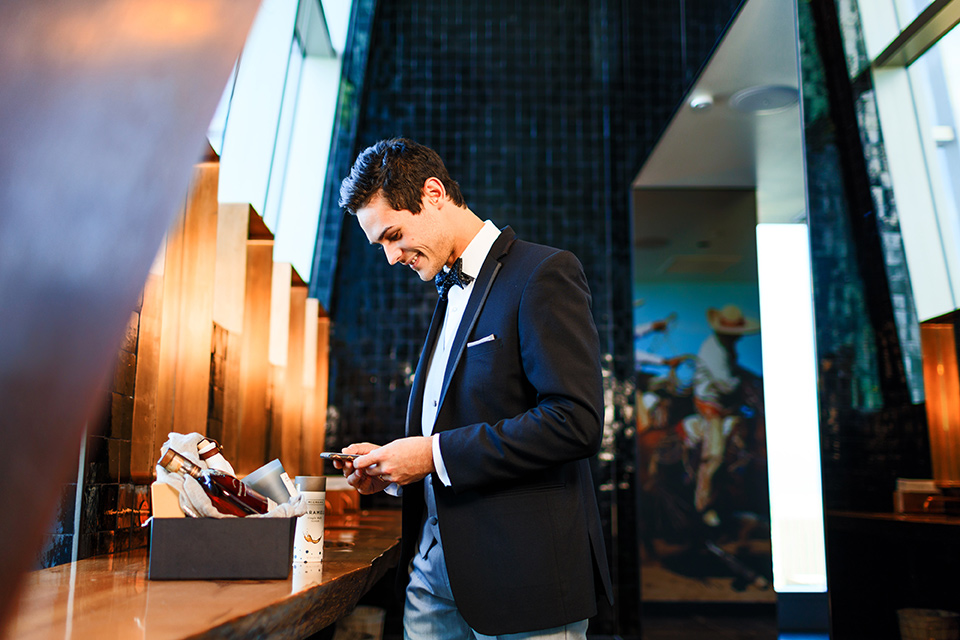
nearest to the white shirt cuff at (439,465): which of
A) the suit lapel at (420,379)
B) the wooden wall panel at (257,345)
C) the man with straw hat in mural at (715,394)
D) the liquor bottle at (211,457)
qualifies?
the suit lapel at (420,379)

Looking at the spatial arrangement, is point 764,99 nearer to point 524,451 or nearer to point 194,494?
point 524,451

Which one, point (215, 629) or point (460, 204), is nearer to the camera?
→ point (215, 629)

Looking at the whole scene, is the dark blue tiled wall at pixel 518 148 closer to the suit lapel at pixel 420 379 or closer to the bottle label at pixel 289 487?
the suit lapel at pixel 420 379

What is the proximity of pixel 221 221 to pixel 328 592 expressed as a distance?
1.87 meters

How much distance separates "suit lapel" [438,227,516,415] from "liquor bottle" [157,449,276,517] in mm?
369

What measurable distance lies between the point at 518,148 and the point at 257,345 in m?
2.15

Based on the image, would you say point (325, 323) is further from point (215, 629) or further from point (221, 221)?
point (215, 629)

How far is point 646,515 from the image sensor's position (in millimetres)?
4332

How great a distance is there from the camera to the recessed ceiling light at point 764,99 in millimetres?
3488

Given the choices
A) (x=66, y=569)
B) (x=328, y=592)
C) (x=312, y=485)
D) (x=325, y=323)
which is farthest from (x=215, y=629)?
(x=325, y=323)

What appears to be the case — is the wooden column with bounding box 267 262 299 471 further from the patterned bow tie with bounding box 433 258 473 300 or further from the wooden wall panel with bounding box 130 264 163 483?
the patterned bow tie with bounding box 433 258 473 300

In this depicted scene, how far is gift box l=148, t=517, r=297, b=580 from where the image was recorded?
1.22 meters

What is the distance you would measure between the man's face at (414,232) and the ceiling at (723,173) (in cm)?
199

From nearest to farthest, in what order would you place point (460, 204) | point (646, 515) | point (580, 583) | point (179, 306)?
point (580, 583) → point (460, 204) → point (179, 306) → point (646, 515)
